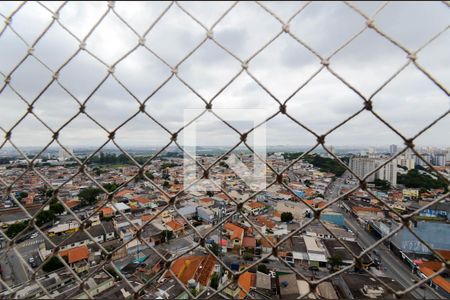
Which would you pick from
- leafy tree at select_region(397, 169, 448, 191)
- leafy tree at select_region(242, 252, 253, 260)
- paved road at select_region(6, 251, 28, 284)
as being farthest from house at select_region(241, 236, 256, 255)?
leafy tree at select_region(397, 169, 448, 191)

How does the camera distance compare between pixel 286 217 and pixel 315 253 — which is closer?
pixel 315 253

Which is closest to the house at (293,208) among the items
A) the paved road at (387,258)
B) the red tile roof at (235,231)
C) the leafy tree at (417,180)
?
the paved road at (387,258)

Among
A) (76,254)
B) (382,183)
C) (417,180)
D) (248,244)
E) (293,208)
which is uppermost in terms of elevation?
(382,183)

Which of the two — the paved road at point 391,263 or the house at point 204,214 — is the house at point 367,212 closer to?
the paved road at point 391,263

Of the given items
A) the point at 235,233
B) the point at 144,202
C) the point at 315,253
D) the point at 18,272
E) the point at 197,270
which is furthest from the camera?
the point at 144,202

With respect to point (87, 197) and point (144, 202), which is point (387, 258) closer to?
point (144, 202)

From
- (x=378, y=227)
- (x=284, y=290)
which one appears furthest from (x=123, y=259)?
(x=378, y=227)

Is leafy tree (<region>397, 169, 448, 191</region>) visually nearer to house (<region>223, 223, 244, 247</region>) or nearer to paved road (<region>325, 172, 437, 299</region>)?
paved road (<region>325, 172, 437, 299</region>)

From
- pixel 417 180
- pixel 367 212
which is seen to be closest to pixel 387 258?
pixel 367 212

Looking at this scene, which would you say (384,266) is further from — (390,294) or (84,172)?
(84,172)
